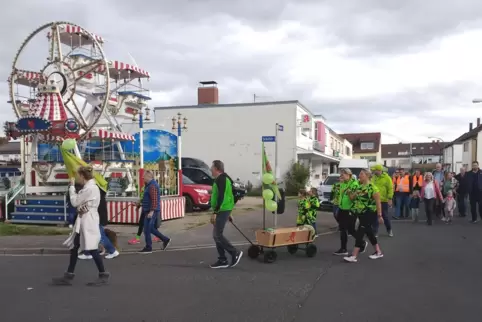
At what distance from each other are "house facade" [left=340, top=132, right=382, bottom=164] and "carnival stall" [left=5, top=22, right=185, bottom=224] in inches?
2451

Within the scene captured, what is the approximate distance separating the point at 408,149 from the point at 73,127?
95.7 m

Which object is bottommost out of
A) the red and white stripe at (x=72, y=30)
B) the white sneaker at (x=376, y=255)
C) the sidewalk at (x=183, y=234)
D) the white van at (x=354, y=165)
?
the sidewalk at (x=183, y=234)

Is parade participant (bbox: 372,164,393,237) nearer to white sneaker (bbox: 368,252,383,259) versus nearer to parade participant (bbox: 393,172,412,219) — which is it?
white sneaker (bbox: 368,252,383,259)

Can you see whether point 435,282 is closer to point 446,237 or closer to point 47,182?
point 446,237

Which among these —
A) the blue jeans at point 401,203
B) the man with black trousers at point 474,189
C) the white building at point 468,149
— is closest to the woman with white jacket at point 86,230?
the blue jeans at point 401,203

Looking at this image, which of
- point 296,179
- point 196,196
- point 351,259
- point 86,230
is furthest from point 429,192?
point 296,179

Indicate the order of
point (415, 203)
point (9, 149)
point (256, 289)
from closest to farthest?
1. point (256, 289)
2. point (415, 203)
3. point (9, 149)

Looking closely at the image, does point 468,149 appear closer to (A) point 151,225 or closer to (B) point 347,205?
(B) point 347,205

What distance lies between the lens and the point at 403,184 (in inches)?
590

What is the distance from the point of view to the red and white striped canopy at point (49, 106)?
14.0 metres

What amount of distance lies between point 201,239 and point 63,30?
894cm

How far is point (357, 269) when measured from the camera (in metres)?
7.64

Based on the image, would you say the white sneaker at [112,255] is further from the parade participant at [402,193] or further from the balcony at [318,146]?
the balcony at [318,146]

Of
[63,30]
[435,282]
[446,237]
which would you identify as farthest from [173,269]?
[63,30]
